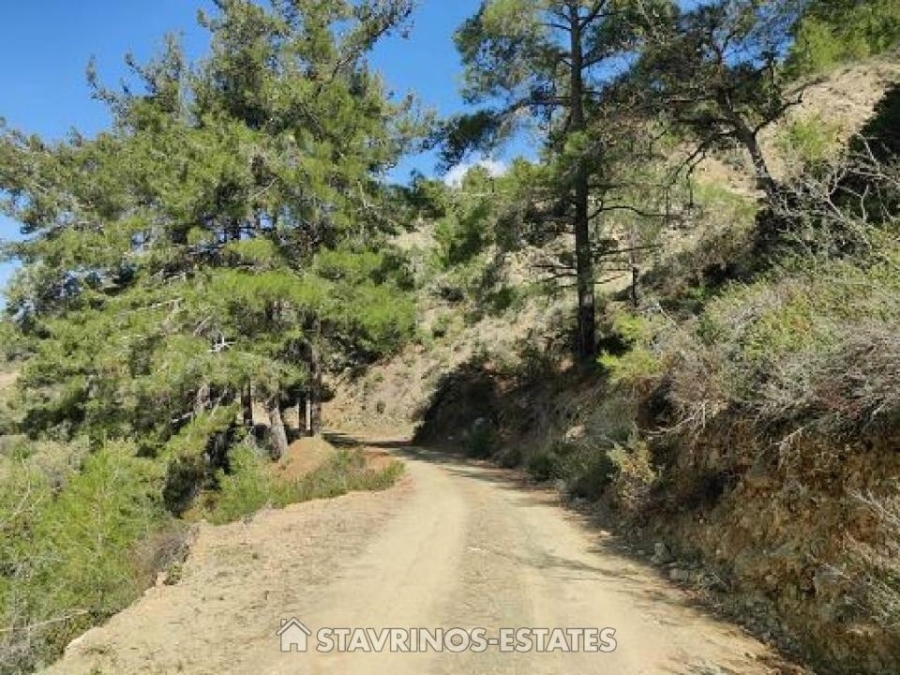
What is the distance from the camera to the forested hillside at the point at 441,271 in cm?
840

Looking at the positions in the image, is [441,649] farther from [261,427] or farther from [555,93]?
[261,427]

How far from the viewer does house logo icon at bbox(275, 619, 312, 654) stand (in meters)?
6.41

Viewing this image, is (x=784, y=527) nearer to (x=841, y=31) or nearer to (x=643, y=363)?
(x=643, y=363)

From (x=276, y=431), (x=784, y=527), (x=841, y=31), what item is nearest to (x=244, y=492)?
(x=276, y=431)

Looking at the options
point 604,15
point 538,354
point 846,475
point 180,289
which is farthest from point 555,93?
point 846,475

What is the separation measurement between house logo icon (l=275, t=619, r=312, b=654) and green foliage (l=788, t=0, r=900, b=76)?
1497 cm

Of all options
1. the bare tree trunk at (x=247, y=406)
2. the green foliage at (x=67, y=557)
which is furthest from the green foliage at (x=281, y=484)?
the bare tree trunk at (x=247, y=406)

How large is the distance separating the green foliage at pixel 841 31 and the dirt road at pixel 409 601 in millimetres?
11593

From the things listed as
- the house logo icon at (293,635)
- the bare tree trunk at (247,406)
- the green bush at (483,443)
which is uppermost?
the bare tree trunk at (247,406)

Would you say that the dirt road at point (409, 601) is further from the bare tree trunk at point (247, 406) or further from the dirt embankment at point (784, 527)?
the bare tree trunk at point (247, 406)

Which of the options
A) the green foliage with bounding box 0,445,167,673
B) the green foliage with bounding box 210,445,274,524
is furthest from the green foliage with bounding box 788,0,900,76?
the green foliage with bounding box 0,445,167,673

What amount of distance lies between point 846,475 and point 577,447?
9.37 metres

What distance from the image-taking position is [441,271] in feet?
70.6

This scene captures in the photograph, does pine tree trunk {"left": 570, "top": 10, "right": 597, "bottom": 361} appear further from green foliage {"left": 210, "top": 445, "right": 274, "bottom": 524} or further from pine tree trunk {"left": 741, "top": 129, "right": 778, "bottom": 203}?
green foliage {"left": 210, "top": 445, "right": 274, "bottom": 524}
